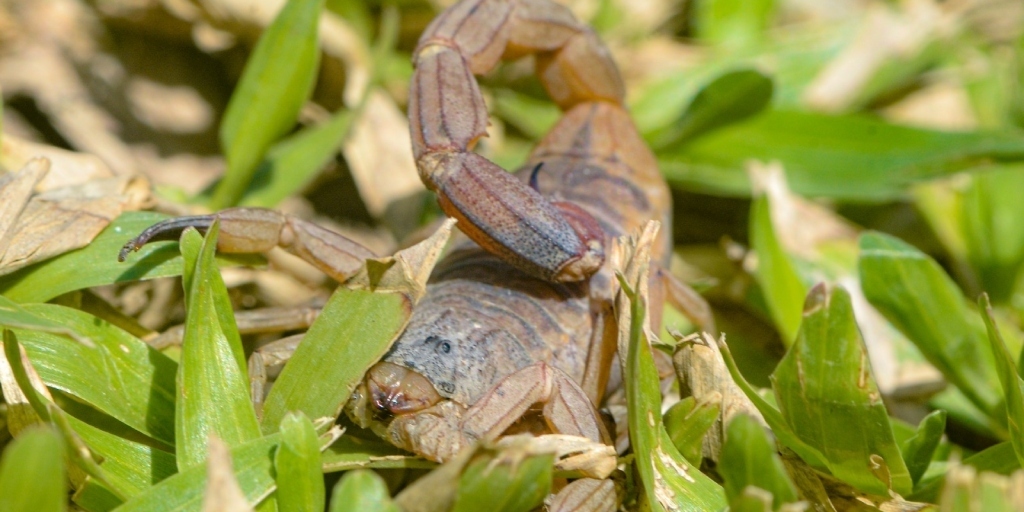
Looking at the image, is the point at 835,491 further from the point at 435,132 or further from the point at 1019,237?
the point at 1019,237

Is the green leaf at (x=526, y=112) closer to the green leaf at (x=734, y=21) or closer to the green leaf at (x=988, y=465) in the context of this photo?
the green leaf at (x=734, y=21)

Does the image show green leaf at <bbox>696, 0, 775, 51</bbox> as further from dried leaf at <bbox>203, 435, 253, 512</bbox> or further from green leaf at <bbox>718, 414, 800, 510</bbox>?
dried leaf at <bbox>203, 435, 253, 512</bbox>

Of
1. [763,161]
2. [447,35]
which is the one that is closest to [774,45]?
[763,161]

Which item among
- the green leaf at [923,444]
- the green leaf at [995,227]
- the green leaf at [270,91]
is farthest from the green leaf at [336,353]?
the green leaf at [995,227]

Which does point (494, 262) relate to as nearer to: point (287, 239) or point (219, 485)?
point (287, 239)

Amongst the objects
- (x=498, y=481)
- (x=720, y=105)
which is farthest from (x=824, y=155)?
(x=498, y=481)
